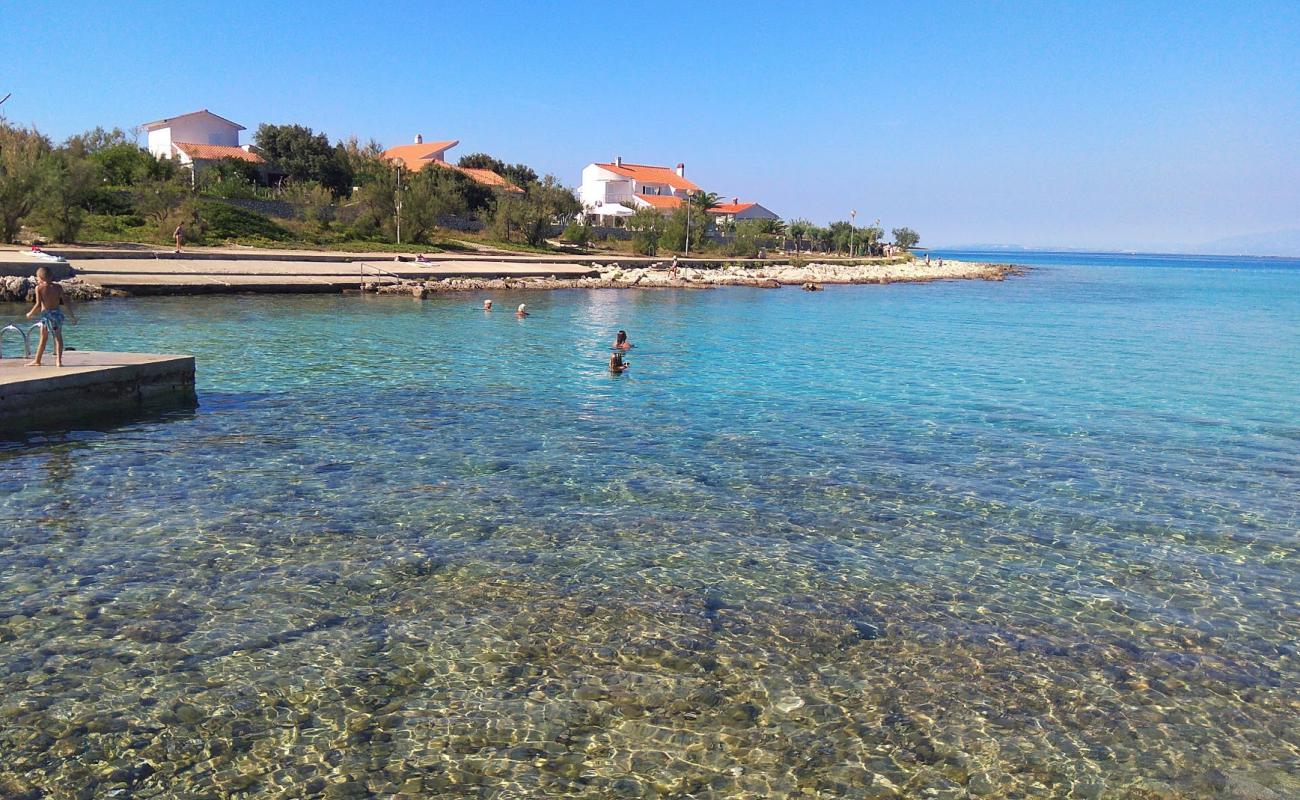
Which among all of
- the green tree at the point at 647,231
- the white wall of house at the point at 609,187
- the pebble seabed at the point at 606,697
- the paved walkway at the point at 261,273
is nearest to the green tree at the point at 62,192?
the paved walkway at the point at 261,273

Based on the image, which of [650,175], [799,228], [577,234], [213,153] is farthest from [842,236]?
[213,153]

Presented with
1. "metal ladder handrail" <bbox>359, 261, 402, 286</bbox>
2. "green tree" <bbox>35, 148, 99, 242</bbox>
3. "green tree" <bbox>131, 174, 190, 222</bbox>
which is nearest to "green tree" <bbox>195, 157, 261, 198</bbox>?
"green tree" <bbox>131, 174, 190, 222</bbox>

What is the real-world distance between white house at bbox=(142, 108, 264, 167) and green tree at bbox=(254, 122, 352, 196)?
5.44ft

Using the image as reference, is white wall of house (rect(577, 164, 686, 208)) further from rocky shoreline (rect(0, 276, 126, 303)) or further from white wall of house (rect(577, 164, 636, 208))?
rocky shoreline (rect(0, 276, 126, 303))

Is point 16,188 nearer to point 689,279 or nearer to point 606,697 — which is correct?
point 689,279

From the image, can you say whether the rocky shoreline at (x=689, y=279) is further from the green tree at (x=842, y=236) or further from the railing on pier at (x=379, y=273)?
the green tree at (x=842, y=236)

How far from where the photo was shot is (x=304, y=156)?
77250 millimetres

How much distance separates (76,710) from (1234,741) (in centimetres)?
782

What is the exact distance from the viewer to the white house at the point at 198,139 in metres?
77.9

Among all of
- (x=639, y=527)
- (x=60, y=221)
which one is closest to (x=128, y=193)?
(x=60, y=221)

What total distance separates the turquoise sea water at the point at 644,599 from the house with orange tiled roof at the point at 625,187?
93.1 m

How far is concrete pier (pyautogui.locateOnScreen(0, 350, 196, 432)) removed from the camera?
42.6 ft

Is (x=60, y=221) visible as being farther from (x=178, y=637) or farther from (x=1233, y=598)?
(x=1233, y=598)

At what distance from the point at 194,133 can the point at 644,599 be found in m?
89.9
